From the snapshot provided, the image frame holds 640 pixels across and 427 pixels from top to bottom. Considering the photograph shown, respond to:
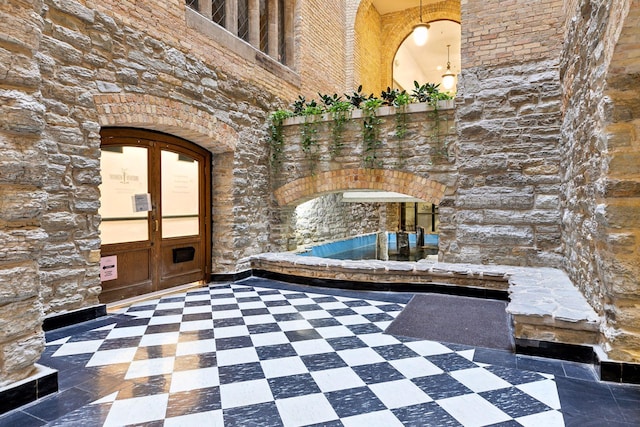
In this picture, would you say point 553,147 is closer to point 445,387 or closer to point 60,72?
point 445,387

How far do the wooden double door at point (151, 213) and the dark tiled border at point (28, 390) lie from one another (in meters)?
2.07

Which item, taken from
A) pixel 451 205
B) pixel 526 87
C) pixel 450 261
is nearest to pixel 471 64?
pixel 526 87

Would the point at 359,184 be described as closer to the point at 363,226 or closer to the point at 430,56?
the point at 363,226

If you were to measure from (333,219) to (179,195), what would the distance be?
4573 mm

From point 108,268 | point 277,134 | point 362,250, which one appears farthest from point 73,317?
point 362,250

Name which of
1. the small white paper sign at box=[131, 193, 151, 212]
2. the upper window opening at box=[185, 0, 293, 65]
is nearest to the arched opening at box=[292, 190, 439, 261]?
the small white paper sign at box=[131, 193, 151, 212]

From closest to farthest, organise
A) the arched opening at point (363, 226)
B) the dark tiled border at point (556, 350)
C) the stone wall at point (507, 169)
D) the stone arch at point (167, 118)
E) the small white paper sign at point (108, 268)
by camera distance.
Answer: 1. the dark tiled border at point (556, 350)
2. the stone arch at point (167, 118)
3. the small white paper sign at point (108, 268)
4. the stone wall at point (507, 169)
5. the arched opening at point (363, 226)

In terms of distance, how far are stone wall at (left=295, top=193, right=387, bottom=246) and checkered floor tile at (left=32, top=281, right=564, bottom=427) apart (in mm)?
3916

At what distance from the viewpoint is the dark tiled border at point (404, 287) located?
438 cm

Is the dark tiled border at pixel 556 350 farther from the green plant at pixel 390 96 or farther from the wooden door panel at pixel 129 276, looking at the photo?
the wooden door panel at pixel 129 276

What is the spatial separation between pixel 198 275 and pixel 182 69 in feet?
9.37

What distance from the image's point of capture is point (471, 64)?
5.01m

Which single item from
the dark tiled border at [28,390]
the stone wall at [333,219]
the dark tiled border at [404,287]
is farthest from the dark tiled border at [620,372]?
the stone wall at [333,219]

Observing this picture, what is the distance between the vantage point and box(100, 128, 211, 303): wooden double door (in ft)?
13.9
